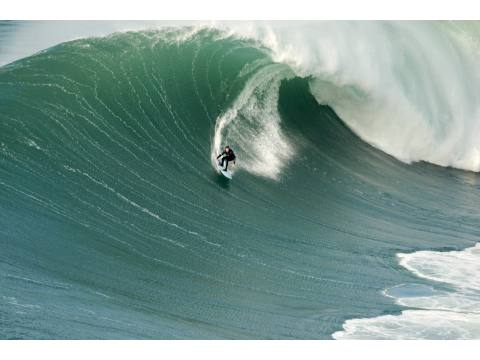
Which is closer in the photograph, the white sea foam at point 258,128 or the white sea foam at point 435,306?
the white sea foam at point 435,306

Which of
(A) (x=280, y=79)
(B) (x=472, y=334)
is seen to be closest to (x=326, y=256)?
(B) (x=472, y=334)

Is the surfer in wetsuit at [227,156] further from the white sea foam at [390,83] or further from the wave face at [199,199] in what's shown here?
the white sea foam at [390,83]

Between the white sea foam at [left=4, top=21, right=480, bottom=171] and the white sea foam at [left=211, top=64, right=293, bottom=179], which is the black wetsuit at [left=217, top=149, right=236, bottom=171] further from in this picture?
the white sea foam at [left=4, top=21, right=480, bottom=171]

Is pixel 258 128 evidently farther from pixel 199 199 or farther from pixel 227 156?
pixel 199 199

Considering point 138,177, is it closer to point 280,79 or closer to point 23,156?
point 23,156

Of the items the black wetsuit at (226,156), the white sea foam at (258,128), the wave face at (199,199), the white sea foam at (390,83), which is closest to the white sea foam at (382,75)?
the white sea foam at (390,83)

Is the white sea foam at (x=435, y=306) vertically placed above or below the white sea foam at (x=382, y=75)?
below

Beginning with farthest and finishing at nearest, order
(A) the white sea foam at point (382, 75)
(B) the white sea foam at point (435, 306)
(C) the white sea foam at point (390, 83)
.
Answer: (C) the white sea foam at point (390, 83) < (A) the white sea foam at point (382, 75) < (B) the white sea foam at point (435, 306)
